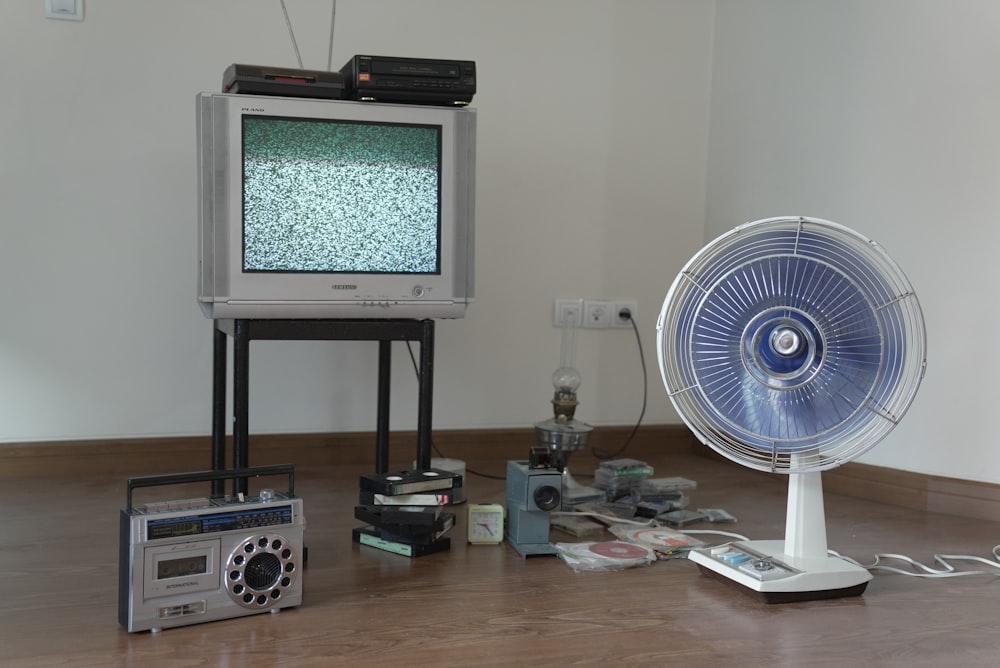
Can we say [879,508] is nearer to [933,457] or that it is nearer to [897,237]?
[933,457]

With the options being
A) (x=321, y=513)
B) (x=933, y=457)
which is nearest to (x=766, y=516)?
(x=933, y=457)

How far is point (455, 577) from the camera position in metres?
1.98

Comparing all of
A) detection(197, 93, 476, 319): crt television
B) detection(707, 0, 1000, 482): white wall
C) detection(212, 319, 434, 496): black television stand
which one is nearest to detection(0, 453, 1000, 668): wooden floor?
detection(212, 319, 434, 496): black television stand

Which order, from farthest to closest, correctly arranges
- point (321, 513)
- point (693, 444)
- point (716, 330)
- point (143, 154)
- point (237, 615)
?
point (693, 444), point (143, 154), point (321, 513), point (716, 330), point (237, 615)

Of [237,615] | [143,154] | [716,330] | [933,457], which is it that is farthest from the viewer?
[143,154]

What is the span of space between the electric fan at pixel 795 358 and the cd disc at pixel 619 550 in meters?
0.25

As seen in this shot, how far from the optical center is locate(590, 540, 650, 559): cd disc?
2114mm

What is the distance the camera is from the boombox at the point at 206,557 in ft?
5.21

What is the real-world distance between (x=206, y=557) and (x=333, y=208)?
34.7 inches

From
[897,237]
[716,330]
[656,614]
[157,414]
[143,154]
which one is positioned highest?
[143,154]

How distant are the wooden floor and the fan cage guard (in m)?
0.30

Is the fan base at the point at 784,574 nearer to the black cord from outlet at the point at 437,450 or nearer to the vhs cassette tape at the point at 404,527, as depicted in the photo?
the vhs cassette tape at the point at 404,527

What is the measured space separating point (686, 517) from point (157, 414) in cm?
158

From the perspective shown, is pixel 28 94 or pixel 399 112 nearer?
pixel 399 112
